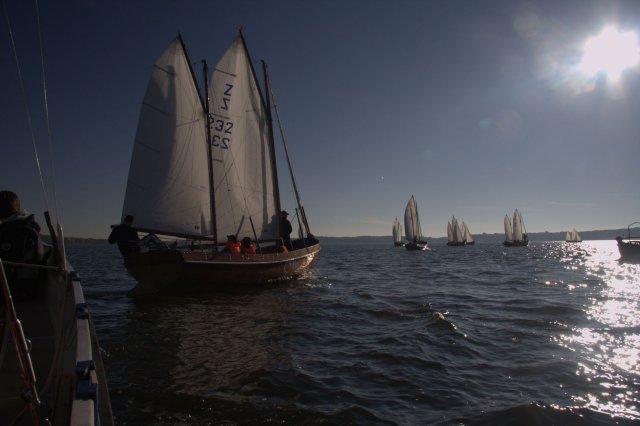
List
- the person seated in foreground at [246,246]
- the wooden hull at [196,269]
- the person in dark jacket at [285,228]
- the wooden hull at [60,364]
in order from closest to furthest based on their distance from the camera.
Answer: the wooden hull at [60,364] < the wooden hull at [196,269] < the person seated in foreground at [246,246] < the person in dark jacket at [285,228]

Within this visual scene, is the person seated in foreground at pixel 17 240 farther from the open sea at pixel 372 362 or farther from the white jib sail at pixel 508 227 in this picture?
the white jib sail at pixel 508 227

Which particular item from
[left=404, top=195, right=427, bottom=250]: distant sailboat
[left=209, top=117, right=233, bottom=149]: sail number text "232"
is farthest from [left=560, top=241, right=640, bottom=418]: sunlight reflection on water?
[left=404, top=195, right=427, bottom=250]: distant sailboat

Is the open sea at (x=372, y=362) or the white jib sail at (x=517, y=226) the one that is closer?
the open sea at (x=372, y=362)

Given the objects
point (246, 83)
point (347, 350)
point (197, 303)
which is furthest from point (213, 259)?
point (246, 83)

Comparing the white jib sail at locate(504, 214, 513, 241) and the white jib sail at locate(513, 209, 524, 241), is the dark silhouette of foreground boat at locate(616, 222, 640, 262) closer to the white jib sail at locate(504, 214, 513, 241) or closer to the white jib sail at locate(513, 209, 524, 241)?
the white jib sail at locate(513, 209, 524, 241)

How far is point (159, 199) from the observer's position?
56.0 feet

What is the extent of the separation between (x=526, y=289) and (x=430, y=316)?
883cm

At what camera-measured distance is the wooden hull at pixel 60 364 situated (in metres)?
2.59

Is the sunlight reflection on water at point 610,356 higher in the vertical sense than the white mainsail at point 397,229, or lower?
lower

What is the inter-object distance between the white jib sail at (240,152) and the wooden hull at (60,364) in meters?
14.0

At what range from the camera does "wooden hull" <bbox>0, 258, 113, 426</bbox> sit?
2591 mm

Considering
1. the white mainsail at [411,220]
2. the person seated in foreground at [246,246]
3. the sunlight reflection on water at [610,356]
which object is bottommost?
the sunlight reflection on water at [610,356]

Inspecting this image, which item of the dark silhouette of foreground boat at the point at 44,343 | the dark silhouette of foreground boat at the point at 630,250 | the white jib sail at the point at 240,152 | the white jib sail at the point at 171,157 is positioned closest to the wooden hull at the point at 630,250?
the dark silhouette of foreground boat at the point at 630,250

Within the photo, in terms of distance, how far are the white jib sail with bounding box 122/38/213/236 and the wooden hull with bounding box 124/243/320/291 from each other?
327 centimetres
